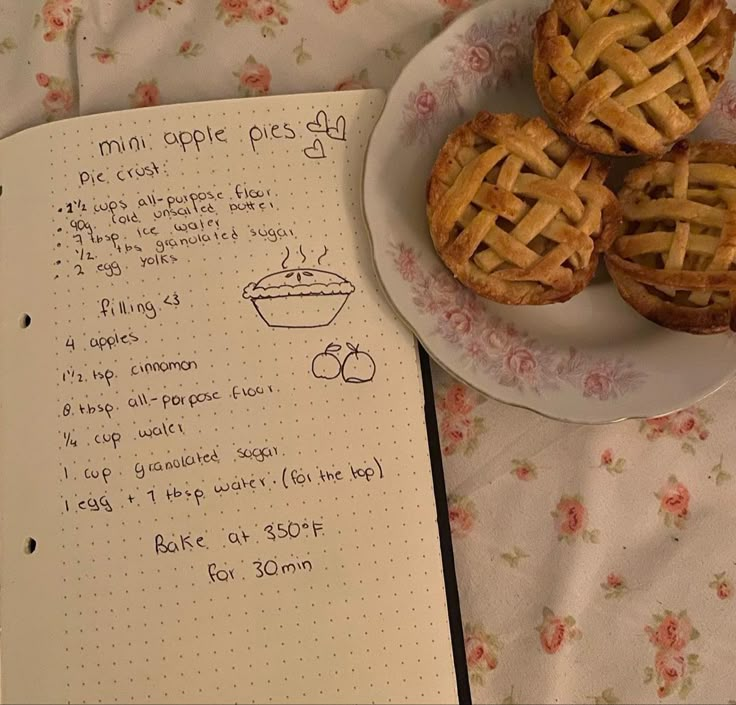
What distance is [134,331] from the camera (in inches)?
26.2

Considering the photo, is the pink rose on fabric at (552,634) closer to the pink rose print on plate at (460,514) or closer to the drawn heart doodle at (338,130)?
the pink rose print on plate at (460,514)

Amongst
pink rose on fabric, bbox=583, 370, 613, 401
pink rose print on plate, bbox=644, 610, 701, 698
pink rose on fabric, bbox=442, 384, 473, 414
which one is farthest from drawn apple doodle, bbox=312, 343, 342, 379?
pink rose print on plate, bbox=644, 610, 701, 698

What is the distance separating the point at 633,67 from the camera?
2.03ft

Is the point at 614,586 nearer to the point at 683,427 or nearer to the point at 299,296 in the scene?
the point at 683,427

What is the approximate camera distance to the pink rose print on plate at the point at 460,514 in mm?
659

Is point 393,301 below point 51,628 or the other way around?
the other way around

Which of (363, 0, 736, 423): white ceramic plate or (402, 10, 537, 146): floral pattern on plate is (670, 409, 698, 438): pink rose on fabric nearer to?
(363, 0, 736, 423): white ceramic plate

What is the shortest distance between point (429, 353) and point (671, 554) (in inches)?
10.2

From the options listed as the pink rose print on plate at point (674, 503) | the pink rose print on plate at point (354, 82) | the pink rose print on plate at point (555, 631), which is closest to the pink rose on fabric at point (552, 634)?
the pink rose print on plate at point (555, 631)

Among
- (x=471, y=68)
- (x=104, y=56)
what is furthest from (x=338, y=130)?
(x=104, y=56)

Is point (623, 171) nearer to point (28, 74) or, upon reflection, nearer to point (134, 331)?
point (134, 331)

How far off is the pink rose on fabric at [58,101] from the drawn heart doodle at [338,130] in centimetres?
25

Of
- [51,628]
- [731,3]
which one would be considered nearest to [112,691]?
[51,628]

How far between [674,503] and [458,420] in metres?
0.19
